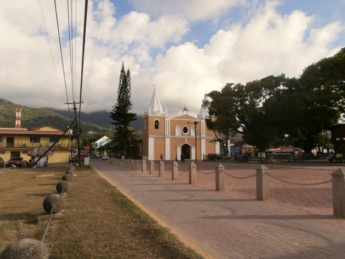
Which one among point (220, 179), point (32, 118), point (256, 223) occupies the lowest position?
point (256, 223)

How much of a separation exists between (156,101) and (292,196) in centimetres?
5670

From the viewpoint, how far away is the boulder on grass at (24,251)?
3.33m

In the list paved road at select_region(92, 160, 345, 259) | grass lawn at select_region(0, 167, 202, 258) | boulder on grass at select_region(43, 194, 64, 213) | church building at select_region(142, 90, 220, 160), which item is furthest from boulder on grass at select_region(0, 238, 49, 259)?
church building at select_region(142, 90, 220, 160)

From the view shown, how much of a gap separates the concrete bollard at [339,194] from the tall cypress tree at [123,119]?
5332cm

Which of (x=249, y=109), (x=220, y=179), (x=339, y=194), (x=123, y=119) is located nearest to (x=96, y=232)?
(x=339, y=194)

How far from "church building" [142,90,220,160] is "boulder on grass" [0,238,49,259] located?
5964 cm

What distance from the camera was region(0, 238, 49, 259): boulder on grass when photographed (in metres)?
3.33

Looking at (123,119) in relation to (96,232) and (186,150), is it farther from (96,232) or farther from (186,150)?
(96,232)

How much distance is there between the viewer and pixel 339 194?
6773 millimetres

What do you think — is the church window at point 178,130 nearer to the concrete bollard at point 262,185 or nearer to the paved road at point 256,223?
the paved road at point 256,223

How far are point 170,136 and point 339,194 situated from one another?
5824 centimetres

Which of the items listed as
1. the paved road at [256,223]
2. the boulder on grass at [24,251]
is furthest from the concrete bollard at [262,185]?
the boulder on grass at [24,251]

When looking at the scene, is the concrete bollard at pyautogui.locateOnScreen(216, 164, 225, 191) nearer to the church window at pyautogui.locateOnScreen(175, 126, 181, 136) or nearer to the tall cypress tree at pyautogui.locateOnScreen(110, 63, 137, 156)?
the tall cypress tree at pyautogui.locateOnScreen(110, 63, 137, 156)

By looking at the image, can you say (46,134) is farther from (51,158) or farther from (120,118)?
(120,118)
